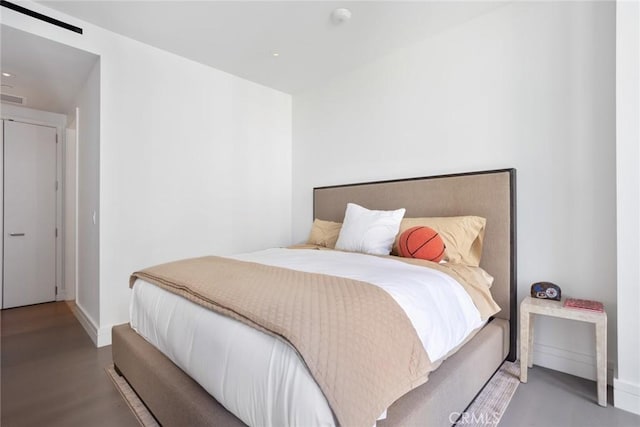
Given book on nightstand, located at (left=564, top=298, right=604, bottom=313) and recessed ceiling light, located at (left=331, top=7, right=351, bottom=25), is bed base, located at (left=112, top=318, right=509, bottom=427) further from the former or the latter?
recessed ceiling light, located at (left=331, top=7, right=351, bottom=25)

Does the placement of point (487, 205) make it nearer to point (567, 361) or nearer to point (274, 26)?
point (567, 361)

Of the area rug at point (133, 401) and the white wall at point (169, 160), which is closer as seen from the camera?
the area rug at point (133, 401)

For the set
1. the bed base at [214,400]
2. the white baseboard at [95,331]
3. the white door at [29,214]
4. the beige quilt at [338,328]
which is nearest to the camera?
the beige quilt at [338,328]

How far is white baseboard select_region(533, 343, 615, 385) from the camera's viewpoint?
1896 mm

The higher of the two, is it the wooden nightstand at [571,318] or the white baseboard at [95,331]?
the wooden nightstand at [571,318]

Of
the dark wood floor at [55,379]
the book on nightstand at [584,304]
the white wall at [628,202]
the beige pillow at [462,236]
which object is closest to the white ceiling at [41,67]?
the dark wood floor at [55,379]

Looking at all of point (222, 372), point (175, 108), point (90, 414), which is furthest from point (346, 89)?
point (90, 414)

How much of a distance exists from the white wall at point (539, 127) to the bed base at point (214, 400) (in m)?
0.65

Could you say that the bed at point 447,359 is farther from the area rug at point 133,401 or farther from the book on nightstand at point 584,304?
the book on nightstand at point 584,304

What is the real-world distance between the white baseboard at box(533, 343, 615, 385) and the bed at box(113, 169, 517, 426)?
0.59ft

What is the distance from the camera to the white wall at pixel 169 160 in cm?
255

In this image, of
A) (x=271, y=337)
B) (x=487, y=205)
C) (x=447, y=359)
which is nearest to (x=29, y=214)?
(x=271, y=337)

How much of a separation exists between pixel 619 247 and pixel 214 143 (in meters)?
3.30

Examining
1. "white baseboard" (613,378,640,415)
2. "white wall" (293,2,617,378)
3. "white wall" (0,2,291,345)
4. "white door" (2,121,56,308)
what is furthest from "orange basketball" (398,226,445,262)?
"white door" (2,121,56,308)
